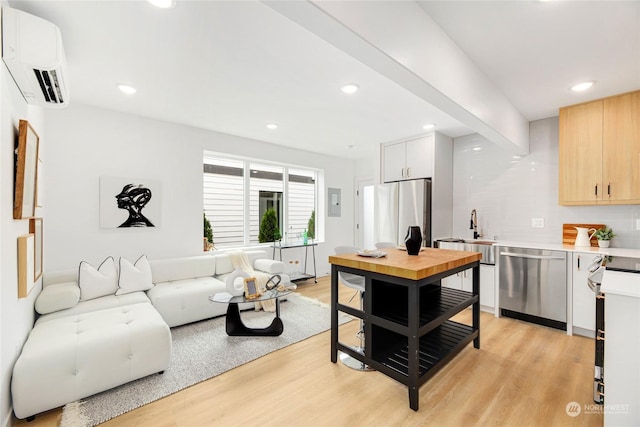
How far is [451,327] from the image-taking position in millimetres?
2650

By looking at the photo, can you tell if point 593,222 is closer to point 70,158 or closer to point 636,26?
point 636,26

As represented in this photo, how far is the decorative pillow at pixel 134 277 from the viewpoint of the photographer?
3018 mm

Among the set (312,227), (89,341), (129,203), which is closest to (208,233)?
(129,203)

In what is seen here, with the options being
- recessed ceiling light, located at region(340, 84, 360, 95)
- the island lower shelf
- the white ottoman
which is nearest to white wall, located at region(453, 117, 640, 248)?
the island lower shelf

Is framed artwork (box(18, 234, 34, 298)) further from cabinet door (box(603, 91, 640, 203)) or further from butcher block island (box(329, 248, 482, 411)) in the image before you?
cabinet door (box(603, 91, 640, 203))

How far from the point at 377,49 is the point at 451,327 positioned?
8.03 ft

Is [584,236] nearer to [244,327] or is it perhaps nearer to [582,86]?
[582,86]

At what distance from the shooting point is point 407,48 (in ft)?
5.35

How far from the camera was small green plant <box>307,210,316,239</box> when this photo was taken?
5.61 meters

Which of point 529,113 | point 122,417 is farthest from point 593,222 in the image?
point 122,417

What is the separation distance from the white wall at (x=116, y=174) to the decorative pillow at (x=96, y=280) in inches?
17.8

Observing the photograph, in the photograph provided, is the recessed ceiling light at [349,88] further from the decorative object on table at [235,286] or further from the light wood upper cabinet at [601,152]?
the light wood upper cabinet at [601,152]

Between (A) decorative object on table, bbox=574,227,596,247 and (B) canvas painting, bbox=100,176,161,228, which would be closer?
(A) decorative object on table, bbox=574,227,596,247

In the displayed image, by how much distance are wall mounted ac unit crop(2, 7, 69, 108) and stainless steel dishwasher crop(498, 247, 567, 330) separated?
4.40m
